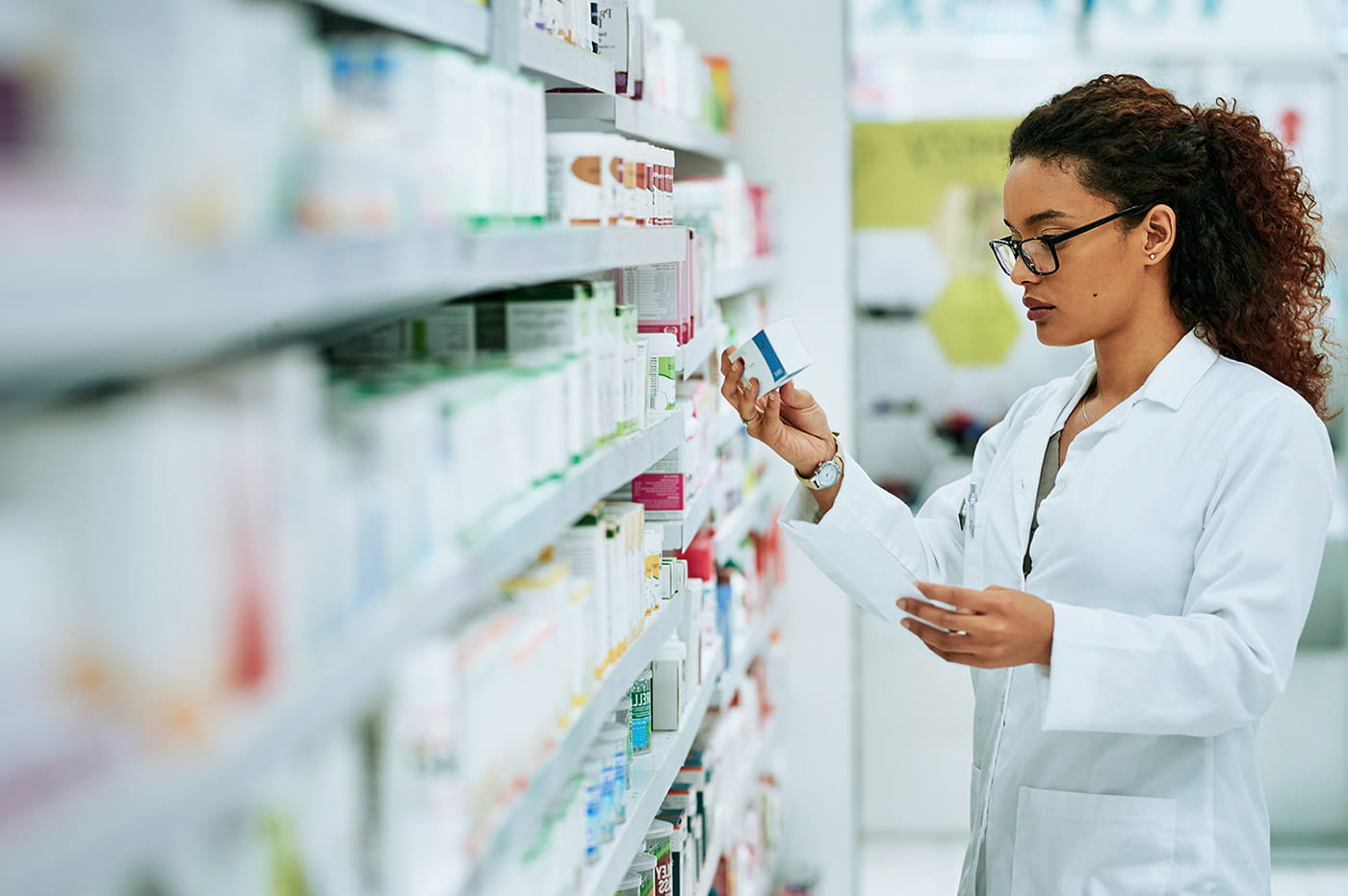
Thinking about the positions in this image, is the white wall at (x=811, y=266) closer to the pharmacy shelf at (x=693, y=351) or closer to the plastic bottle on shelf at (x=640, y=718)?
the pharmacy shelf at (x=693, y=351)

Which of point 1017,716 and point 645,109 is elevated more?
point 645,109

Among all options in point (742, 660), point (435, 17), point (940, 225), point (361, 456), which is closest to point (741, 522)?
point (742, 660)

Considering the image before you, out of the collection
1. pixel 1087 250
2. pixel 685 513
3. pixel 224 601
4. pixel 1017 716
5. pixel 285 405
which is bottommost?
pixel 1017 716

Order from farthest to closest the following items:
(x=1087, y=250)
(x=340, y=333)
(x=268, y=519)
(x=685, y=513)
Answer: (x=685, y=513) < (x=1087, y=250) < (x=340, y=333) < (x=268, y=519)

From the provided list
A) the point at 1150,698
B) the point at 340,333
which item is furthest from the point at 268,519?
the point at 1150,698

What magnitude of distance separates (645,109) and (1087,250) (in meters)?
0.81

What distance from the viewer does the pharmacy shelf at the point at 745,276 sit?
10.0 ft

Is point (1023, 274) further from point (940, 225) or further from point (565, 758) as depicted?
point (940, 225)

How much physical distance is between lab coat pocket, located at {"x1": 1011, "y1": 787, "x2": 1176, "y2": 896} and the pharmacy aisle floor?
7.80 ft

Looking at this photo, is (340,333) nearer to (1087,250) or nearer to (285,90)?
(285,90)

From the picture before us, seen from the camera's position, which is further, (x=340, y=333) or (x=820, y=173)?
(x=820, y=173)

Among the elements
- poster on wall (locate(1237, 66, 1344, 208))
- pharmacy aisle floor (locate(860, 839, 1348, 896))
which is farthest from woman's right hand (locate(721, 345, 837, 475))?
poster on wall (locate(1237, 66, 1344, 208))

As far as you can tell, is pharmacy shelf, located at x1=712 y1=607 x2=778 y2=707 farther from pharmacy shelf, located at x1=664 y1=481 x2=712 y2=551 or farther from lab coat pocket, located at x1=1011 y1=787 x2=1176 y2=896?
lab coat pocket, located at x1=1011 y1=787 x2=1176 y2=896

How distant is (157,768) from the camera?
76 cm
